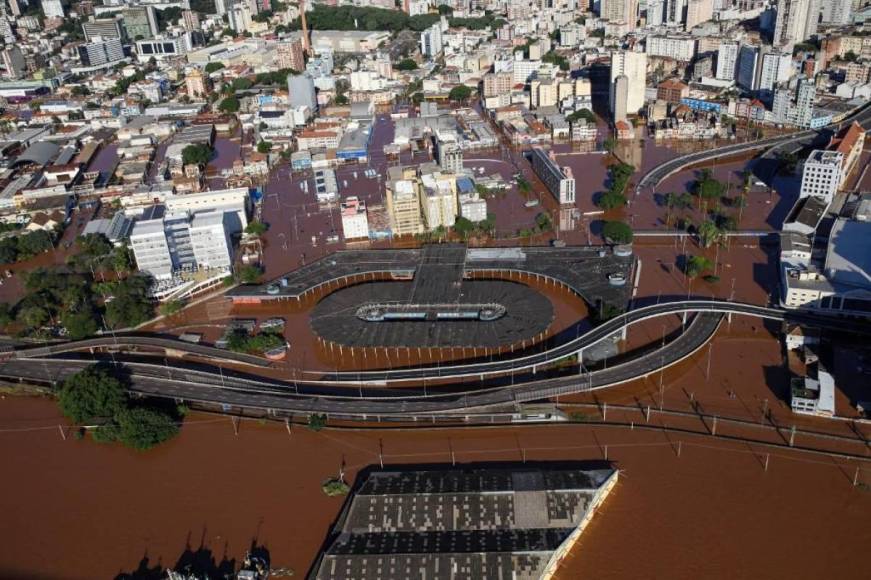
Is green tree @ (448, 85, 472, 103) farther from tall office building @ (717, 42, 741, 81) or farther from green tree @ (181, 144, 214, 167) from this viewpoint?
green tree @ (181, 144, 214, 167)

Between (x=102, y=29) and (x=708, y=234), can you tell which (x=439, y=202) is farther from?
(x=102, y=29)

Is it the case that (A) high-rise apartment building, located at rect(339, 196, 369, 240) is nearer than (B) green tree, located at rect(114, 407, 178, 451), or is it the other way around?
(B) green tree, located at rect(114, 407, 178, 451)

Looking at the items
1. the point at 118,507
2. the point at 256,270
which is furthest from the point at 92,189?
the point at 118,507

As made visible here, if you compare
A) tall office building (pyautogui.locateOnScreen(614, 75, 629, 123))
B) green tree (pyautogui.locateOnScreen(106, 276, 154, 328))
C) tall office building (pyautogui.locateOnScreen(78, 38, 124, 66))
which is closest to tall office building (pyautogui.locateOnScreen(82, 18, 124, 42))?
tall office building (pyautogui.locateOnScreen(78, 38, 124, 66))

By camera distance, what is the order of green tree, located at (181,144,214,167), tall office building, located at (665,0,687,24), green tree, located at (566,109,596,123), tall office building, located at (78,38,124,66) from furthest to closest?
tall office building, located at (78,38,124,66) → tall office building, located at (665,0,687,24) → green tree, located at (566,109,596,123) → green tree, located at (181,144,214,167)

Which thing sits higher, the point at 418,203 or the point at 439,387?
the point at 418,203

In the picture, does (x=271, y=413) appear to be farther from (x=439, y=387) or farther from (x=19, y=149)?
(x=19, y=149)
